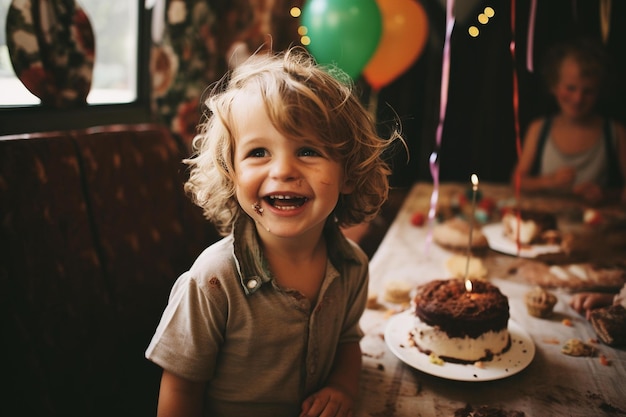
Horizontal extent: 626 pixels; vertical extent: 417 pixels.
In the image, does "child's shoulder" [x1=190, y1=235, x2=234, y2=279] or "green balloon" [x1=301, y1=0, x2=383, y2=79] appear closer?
"child's shoulder" [x1=190, y1=235, x2=234, y2=279]

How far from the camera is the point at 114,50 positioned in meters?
2.00

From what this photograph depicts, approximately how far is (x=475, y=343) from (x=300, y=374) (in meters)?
0.37

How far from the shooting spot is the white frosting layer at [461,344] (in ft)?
3.23

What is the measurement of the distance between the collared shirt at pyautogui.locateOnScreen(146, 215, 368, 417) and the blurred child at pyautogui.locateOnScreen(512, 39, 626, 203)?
6.38 ft

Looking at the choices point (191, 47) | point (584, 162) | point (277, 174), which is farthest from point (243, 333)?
point (584, 162)

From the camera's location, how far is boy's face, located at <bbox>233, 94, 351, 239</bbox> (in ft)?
2.75

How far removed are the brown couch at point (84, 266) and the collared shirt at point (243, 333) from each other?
43 centimetres

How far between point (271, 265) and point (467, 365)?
46 cm

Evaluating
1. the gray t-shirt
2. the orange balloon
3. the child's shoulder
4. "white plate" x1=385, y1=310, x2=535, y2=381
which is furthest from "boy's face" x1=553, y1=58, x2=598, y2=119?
the child's shoulder

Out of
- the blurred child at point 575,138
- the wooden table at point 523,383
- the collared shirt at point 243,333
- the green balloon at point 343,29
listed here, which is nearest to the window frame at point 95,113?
the green balloon at point 343,29

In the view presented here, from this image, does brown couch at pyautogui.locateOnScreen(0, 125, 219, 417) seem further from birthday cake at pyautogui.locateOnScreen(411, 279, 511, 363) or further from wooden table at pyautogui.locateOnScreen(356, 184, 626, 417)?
birthday cake at pyautogui.locateOnScreen(411, 279, 511, 363)

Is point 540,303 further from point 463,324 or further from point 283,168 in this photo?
point 283,168

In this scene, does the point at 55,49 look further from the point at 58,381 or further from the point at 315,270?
the point at 315,270

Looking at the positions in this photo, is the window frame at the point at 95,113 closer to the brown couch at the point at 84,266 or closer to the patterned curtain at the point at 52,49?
the patterned curtain at the point at 52,49
